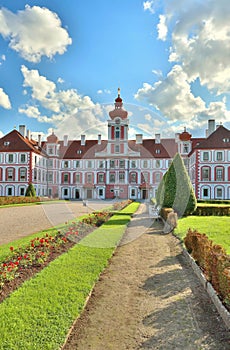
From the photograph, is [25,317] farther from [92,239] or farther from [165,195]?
[165,195]

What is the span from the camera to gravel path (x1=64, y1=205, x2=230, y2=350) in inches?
154

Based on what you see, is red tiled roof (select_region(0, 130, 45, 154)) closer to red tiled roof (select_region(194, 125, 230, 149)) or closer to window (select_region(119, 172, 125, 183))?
window (select_region(119, 172, 125, 183))

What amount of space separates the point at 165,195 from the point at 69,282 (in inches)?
518

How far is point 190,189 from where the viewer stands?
1781 centimetres

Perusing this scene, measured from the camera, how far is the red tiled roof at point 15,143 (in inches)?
1884

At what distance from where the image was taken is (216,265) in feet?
17.7

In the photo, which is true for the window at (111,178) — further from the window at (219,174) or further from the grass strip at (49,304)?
the grass strip at (49,304)

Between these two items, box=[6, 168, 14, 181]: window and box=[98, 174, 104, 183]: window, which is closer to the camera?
box=[6, 168, 14, 181]: window

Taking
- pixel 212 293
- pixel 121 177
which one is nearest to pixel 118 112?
pixel 212 293

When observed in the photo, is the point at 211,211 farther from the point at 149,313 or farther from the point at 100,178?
the point at 100,178

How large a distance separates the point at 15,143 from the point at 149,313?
48.3 m

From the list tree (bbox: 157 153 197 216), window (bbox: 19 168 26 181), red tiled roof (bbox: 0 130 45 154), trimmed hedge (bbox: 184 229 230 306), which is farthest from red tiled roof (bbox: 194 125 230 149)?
trimmed hedge (bbox: 184 229 230 306)

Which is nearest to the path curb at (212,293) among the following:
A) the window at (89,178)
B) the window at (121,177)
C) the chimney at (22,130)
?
the window at (121,177)

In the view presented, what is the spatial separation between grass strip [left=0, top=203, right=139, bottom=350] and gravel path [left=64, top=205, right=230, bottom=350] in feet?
0.66
